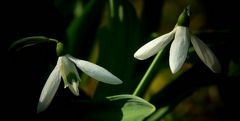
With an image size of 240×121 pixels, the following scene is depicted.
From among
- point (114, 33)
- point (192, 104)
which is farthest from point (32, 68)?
point (192, 104)

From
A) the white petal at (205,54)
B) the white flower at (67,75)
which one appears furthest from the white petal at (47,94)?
the white petal at (205,54)

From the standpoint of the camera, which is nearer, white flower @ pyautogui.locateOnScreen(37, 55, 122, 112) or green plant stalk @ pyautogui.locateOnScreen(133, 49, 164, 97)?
white flower @ pyautogui.locateOnScreen(37, 55, 122, 112)

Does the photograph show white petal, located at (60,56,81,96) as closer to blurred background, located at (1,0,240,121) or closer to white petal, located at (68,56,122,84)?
white petal, located at (68,56,122,84)

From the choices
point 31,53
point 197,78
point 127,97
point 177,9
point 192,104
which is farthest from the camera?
point 177,9

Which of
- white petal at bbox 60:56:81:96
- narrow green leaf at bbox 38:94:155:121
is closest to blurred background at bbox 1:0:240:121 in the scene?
narrow green leaf at bbox 38:94:155:121

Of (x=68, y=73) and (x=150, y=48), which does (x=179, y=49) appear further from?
(x=68, y=73)

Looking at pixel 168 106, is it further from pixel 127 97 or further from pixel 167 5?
pixel 167 5

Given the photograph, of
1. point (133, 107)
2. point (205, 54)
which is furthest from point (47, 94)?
point (205, 54)

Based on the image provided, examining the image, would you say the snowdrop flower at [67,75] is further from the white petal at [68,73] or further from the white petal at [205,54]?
the white petal at [205,54]
